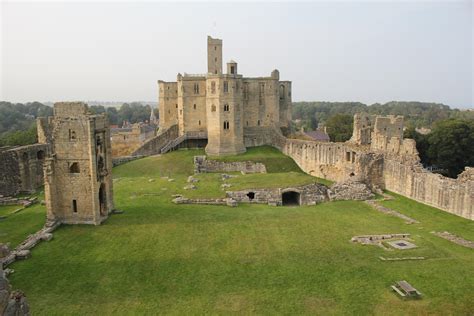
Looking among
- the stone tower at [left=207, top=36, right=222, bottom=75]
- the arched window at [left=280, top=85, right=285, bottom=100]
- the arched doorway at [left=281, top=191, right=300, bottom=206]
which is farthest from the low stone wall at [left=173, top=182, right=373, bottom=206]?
the arched window at [left=280, top=85, right=285, bottom=100]

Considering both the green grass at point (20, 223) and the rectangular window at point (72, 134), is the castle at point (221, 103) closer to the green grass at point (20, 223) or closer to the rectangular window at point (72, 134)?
the green grass at point (20, 223)

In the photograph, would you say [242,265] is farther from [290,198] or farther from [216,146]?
[216,146]

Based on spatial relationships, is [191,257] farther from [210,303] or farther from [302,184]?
[302,184]

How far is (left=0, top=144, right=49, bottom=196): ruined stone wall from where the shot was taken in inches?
1470

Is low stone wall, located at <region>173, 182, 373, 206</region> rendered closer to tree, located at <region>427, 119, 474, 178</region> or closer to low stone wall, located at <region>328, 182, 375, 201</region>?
low stone wall, located at <region>328, 182, 375, 201</region>

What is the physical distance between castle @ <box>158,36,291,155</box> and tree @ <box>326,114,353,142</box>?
61.3 ft

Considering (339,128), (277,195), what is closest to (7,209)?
(277,195)

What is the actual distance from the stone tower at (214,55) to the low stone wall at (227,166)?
14371mm

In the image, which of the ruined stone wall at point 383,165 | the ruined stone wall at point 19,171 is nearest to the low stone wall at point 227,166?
the ruined stone wall at point 383,165

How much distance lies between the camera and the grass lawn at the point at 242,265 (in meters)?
16.1

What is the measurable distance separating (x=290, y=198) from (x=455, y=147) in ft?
88.5

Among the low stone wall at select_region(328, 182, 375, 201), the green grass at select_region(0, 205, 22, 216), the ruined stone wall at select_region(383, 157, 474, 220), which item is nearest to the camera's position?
Result: the ruined stone wall at select_region(383, 157, 474, 220)

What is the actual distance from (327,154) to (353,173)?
5.74 metres

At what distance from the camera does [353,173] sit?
3919 centimetres
